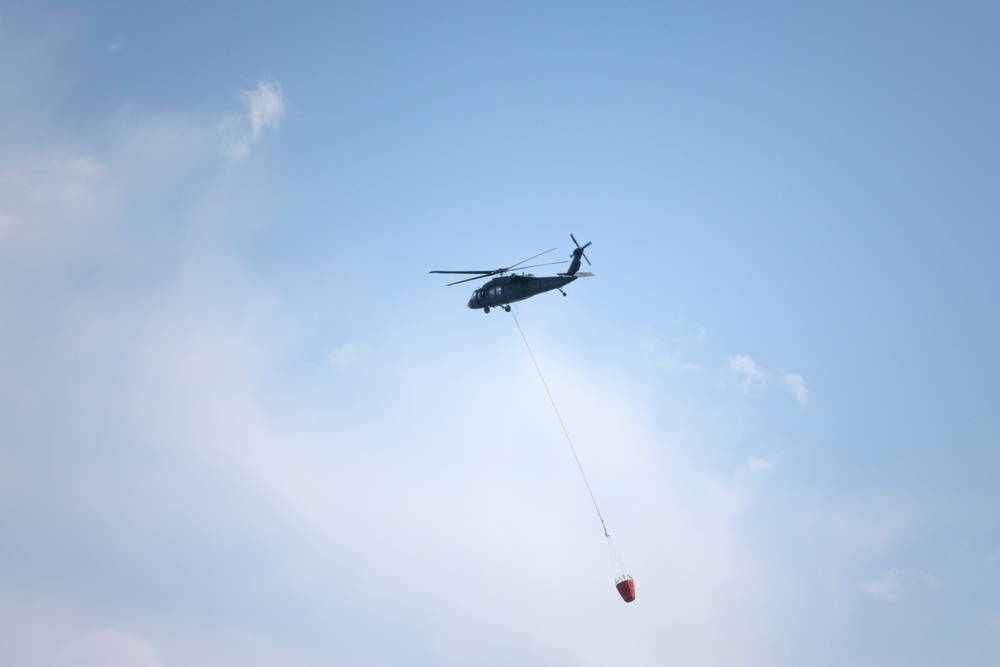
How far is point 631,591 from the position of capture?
35594 mm

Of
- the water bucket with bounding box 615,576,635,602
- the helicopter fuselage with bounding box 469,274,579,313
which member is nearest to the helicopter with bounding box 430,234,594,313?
the helicopter fuselage with bounding box 469,274,579,313

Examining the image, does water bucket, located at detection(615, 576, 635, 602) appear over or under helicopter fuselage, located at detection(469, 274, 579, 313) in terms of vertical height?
under

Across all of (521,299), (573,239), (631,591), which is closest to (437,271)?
(521,299)

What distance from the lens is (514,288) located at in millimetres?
51375

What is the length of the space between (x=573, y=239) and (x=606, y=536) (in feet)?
84.5

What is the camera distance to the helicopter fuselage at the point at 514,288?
50469mm

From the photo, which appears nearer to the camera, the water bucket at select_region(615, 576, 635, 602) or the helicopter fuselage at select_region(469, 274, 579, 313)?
the water bucket at select_region(615, 576, 635, 602)

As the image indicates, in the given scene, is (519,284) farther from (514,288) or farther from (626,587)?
(626,587)

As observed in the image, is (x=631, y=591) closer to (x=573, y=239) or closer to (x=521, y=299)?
(x=521, y=299)

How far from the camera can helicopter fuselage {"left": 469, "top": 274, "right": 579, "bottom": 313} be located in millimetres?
50469

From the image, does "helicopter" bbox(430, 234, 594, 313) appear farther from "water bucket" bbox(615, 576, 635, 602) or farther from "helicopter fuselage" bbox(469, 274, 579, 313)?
"water bucket" bbox(615, 576, 635, 602)

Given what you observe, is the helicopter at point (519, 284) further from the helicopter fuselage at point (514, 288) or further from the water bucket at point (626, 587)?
the water bucket at point (626, 587)

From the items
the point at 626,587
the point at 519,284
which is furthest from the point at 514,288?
the point at 626,587

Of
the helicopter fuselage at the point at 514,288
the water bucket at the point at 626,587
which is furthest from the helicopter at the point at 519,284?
the water bucket at the point at 626,587
